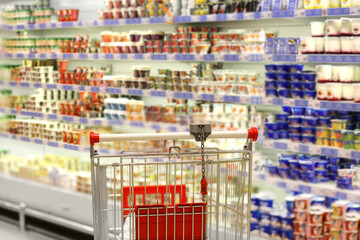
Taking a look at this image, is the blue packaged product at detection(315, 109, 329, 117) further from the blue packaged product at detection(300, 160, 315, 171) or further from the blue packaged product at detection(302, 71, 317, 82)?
the blue packaged product at detection(300, 160, 315, 171)

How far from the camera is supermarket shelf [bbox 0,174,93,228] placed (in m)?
5.04

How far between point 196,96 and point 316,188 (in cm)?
127

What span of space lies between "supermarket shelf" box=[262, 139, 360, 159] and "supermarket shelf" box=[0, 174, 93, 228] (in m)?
1.84

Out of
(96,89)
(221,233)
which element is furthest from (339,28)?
(96,89)

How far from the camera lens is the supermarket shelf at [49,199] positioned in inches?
198

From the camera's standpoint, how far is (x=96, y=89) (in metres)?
5.48

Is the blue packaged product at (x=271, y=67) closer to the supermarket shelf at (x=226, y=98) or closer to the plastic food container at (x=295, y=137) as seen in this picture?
the supermarket shelf at (x=226, y=98)

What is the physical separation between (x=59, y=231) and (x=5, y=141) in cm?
238

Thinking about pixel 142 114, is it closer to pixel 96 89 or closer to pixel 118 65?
pixel 96 89

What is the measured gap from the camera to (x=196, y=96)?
14.9ft

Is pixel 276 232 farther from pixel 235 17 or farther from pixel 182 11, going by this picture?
pixel 182 11

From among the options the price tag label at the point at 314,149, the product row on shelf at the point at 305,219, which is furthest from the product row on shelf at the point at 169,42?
the product row on shelf at the point at 305,219

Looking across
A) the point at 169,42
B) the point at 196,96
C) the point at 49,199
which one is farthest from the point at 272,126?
the point at 49,199

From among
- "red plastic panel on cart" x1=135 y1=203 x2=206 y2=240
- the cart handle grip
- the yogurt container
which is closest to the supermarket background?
the yogurt container
